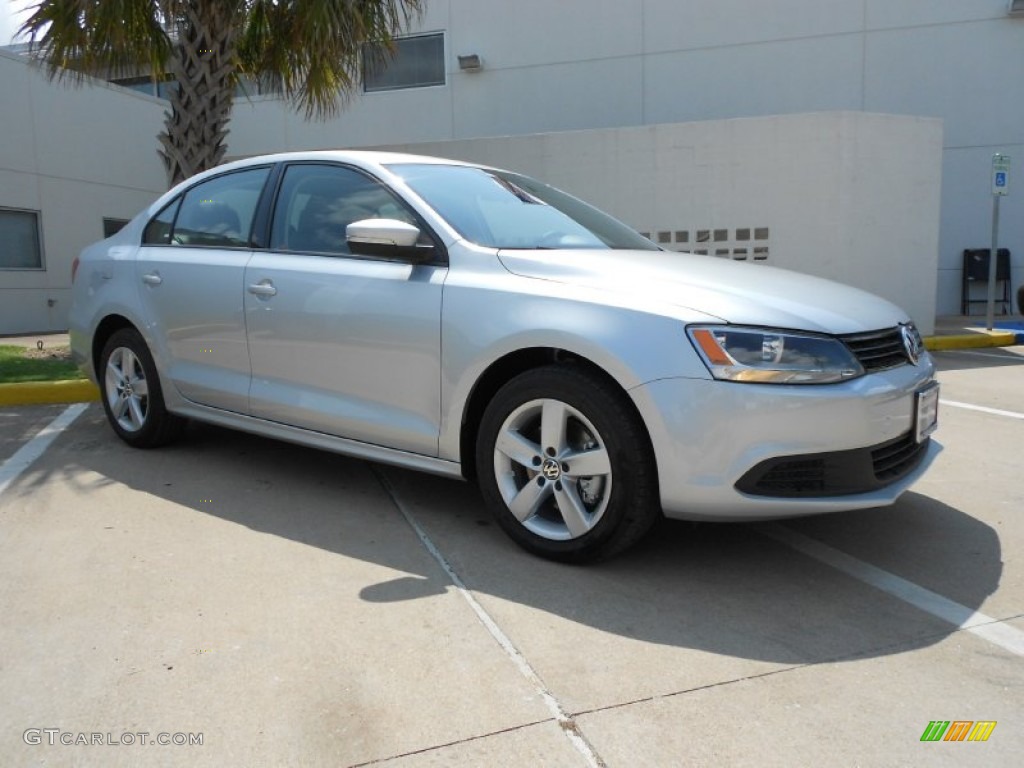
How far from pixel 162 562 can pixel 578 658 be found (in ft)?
5.95

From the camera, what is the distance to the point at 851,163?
11.0 m

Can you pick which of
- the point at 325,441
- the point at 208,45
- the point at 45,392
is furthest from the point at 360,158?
the point at 208,45

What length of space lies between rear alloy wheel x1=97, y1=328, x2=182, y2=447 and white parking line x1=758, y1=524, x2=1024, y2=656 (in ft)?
11.4

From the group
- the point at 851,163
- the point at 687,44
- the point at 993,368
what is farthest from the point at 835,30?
the point at 993,368

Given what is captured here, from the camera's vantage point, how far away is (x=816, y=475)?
9.85 ft

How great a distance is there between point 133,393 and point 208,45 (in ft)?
16.3

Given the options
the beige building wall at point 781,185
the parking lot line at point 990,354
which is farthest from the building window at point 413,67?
the parking lot line at point 990,354

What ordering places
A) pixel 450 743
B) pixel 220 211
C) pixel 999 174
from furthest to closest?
1. pixel 999 174
2. pixel 220 211
3. pixel 450 743

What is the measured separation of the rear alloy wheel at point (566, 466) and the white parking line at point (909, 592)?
861 millimetres

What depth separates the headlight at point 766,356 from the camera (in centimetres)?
294

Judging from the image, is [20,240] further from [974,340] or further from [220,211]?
[974,340]

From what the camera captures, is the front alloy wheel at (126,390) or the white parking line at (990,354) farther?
the white parking line at (990,354)

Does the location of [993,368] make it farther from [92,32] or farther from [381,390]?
[92,32]

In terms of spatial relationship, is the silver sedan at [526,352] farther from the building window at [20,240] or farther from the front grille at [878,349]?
the building window at [20,240]
